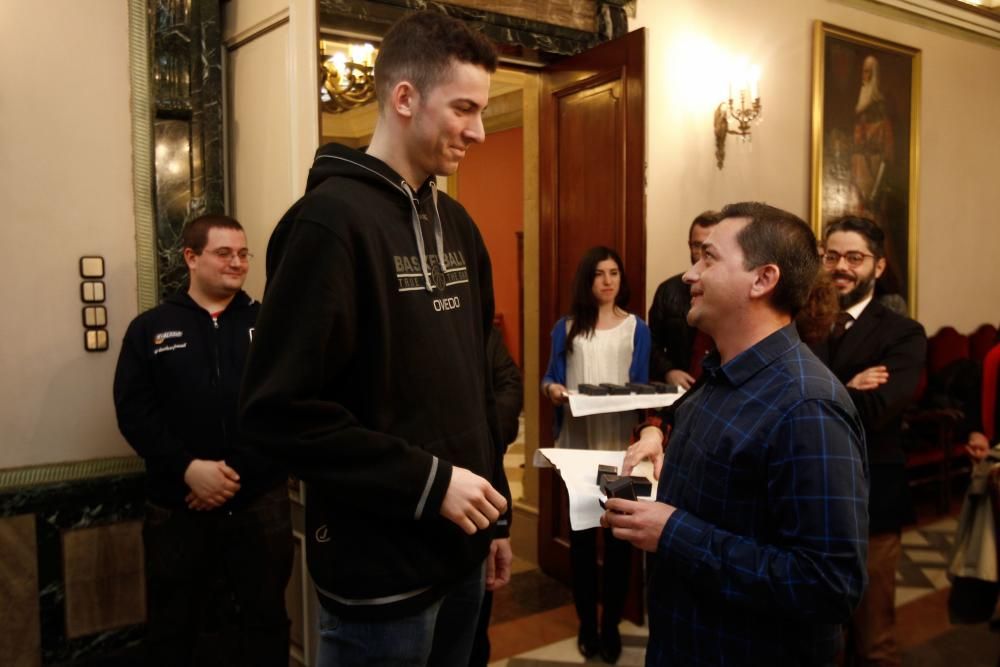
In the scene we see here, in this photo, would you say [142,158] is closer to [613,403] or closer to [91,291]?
[91,291]

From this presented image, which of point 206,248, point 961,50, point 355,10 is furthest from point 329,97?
point 961,50

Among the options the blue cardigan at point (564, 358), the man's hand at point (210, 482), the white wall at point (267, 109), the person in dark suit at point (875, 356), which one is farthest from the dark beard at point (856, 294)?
the man's hand at point (210, 482)

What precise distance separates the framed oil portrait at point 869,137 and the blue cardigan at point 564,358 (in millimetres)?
2208

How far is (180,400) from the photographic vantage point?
9.23 feet

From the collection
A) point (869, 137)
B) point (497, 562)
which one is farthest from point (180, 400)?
point (869, 137)

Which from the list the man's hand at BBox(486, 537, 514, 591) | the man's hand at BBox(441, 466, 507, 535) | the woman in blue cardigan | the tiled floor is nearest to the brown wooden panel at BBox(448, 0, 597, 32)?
the woman in blue cardigan

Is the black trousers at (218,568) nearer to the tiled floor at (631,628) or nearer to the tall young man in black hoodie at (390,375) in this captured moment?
the tiled floor at (631,628)

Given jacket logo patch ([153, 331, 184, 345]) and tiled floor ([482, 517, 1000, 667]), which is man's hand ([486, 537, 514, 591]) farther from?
tiled floor ([482, 517, 1000, 667])

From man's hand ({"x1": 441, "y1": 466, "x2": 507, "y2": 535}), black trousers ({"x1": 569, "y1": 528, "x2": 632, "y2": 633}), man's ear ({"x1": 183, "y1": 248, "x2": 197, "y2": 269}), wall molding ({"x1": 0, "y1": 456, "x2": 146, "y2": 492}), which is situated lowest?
black trousers ({"x1": 569, "y1": 528, "x2": 632, "y2": 633})

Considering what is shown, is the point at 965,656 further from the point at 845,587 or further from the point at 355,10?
the point at 355,10

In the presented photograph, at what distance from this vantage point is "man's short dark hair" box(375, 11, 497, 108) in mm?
1497

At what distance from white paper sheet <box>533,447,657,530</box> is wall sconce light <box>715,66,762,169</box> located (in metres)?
3.04

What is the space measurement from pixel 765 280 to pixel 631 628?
271 cm

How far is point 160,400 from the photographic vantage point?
2.86 meters
